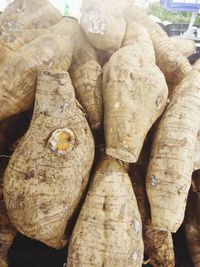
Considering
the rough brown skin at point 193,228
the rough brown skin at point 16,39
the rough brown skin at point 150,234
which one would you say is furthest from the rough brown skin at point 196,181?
the rough brown skin at point 16,39

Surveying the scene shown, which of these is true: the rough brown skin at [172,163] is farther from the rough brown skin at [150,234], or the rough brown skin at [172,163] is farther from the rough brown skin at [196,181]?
the rough brown skin at [196,181]

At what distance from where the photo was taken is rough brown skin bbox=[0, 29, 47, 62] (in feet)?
3.51

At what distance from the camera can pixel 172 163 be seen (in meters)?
1.02

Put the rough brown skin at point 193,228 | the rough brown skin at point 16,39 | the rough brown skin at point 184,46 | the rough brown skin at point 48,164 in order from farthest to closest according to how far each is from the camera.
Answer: the rough brown skin at point 184,46
the rough brown skin at point 193,228
the rough brown skin at point 16,39
the rough brown skin at point 48,164

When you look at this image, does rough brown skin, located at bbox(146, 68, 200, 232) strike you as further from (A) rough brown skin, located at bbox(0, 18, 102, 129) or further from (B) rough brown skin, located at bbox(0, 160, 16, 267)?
(B) rough brown skin, located at bbox(0, 160, 16, 267)

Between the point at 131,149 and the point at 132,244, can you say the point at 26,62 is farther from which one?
the point at 132,244

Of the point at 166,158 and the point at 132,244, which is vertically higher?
the point at 166,158

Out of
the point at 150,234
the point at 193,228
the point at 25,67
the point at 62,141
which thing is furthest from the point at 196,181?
the point at 25,67

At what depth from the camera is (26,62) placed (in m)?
1.00

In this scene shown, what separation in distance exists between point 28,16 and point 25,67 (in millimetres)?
324

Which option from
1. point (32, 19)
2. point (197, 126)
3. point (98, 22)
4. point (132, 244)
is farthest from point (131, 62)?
point (132, 244)

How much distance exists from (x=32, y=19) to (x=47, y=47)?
0.82 ft

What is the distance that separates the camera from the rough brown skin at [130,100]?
3.26 feet

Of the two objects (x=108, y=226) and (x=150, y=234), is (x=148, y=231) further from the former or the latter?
(x=108, y=226)
